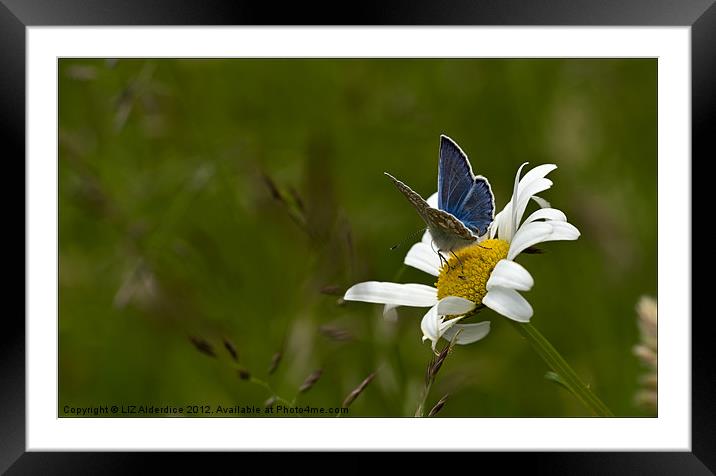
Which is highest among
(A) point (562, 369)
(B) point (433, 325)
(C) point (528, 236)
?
(C) point (528, 236)

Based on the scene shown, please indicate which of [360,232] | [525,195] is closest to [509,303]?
[525,195]

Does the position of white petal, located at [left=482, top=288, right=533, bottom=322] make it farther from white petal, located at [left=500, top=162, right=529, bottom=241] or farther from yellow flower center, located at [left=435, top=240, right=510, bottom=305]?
white petal, located at [left=500, top=162, right=529, bottom=241]

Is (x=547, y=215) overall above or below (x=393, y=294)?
above

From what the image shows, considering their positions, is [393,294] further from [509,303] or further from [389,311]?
[509,303]

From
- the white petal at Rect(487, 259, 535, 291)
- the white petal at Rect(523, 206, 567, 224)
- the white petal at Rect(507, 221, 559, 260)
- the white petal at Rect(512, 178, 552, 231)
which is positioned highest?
the white petal at Rect(512, 178, 552, 231)

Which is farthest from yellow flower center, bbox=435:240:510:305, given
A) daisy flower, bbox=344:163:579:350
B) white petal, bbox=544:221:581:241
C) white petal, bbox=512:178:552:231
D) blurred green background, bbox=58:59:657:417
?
blurred green background, bbox=58:59:657:417
